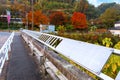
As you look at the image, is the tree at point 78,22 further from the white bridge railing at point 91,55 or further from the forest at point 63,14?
the white bridge railing at point 91,55

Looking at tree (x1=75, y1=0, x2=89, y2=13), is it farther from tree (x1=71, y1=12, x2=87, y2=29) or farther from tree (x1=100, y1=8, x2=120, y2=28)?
tree (x1=71, y1=12, x2=87, y2=29)

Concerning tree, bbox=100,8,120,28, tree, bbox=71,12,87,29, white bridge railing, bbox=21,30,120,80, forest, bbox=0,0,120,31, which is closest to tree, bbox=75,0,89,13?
forest, bbox=0,0,120,31

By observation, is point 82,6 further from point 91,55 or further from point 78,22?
point 91,55

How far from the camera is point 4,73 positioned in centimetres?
945

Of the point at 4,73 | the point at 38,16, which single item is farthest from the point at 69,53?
the point at 38,16

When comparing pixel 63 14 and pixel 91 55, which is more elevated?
pixel 91 55

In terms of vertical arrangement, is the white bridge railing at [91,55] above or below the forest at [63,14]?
above

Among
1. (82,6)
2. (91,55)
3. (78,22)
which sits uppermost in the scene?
(91,55)

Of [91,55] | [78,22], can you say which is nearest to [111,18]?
[78,22]

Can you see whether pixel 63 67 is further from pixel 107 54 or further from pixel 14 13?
pixel 14 13

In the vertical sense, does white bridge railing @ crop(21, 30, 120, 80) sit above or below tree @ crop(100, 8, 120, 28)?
above

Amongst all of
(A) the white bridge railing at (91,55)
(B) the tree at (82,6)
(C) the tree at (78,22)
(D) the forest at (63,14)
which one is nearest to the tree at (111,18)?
(D) the forest at (63,14)

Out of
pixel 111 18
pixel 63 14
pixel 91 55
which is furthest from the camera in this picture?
pixel 111 18

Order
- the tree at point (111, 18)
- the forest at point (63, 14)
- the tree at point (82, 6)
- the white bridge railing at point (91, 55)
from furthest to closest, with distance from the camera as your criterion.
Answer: the tree at point (82, 6)
the tree at point (111, 18)
the forest at point (63, 14)
the white bridge railing at point (91, 55)
